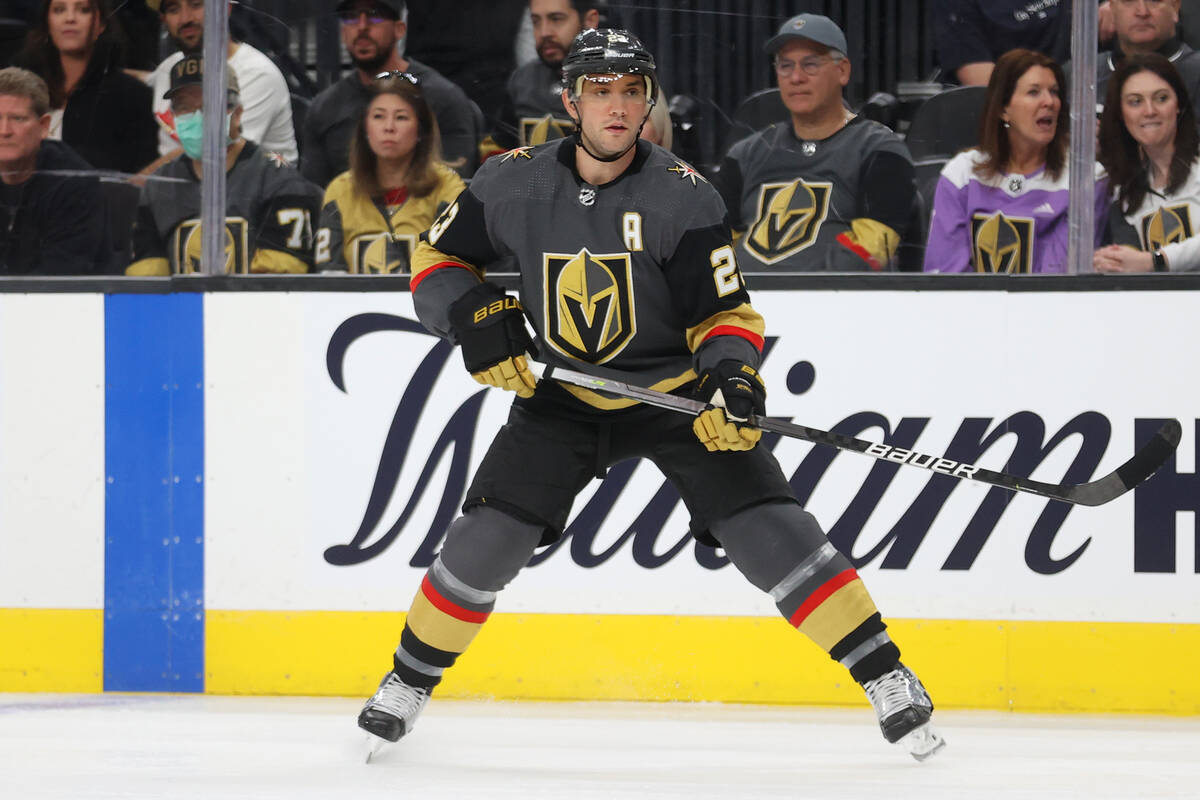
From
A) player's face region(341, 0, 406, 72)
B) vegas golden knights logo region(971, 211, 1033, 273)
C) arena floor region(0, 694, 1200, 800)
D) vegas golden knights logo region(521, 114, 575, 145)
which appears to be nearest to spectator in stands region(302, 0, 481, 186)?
player's face region(341, 0, 406, 72)

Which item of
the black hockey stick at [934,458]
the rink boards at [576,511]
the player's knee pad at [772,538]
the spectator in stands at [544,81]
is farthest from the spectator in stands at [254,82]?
the player's knee pad at [772,538]

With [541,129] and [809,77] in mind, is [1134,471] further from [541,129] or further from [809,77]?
[541,129]

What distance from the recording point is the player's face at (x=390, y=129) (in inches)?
130

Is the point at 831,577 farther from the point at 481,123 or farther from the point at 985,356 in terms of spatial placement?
the point at 481,123

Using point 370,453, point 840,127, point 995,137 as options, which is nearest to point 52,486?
point 370,453

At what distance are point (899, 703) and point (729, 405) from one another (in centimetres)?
54

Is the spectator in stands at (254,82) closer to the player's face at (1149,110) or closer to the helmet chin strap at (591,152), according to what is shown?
the helmet chin strap at (591,152)

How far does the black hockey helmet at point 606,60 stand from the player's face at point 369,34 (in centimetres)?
94

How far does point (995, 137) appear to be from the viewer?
3.14m

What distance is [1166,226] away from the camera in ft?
10.1

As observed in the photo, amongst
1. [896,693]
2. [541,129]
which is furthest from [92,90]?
[896,693]

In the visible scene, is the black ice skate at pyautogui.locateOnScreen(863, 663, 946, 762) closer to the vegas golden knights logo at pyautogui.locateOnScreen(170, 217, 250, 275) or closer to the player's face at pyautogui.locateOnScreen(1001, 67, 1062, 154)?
the player's face at pyautogui.locateOnScreen(1001, 67, 1062, 154)

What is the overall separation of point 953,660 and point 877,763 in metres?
0.61

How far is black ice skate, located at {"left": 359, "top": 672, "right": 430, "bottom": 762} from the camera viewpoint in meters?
2.50
